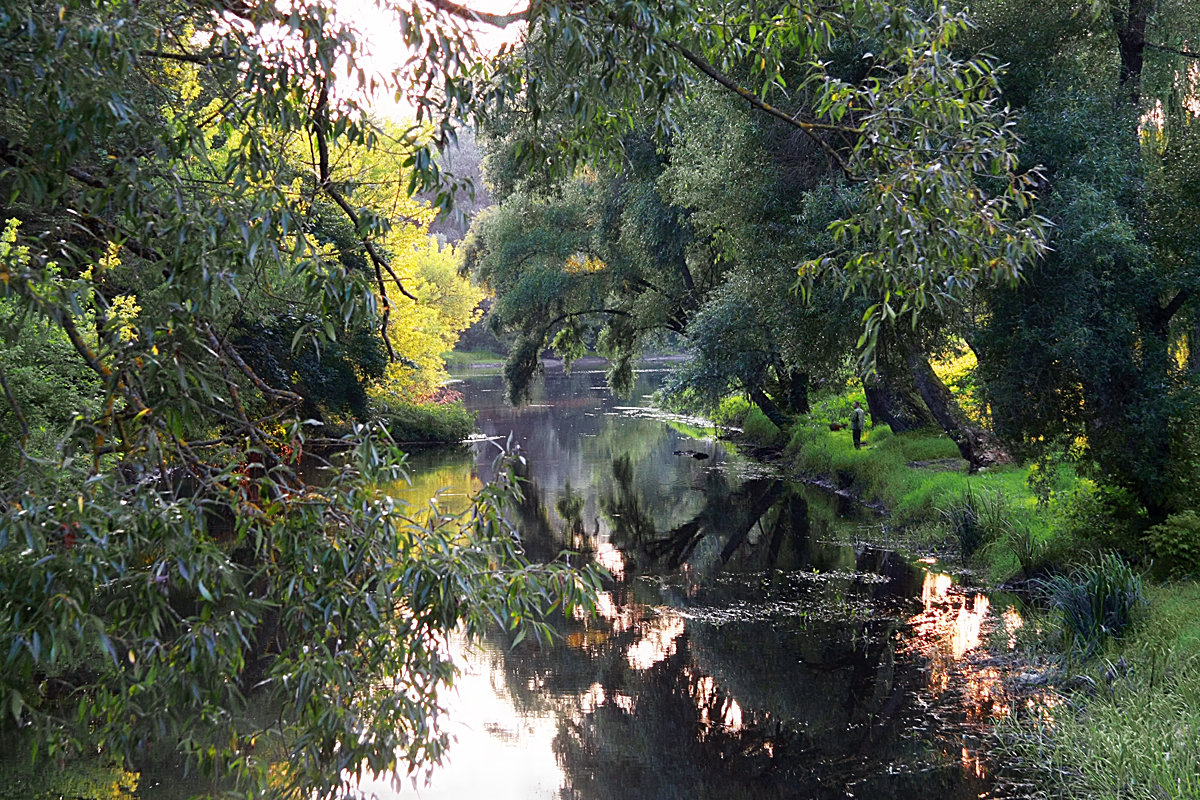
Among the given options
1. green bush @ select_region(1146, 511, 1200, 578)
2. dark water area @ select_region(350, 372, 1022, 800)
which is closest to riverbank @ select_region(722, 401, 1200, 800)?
green bush @ select_region(1146, 511, 1200, 578)

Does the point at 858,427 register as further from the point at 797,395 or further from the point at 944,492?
the point at 944,492

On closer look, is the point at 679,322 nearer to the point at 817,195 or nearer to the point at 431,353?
the point at 431,353

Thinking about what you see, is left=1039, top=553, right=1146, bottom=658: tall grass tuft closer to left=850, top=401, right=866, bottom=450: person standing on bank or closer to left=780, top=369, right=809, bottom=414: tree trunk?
left=850, top=401, right=866, bottom=450: person standing on bank

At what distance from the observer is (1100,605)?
29.7ft

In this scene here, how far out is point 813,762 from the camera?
8094 mm

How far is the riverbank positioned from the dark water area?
13.1 inches

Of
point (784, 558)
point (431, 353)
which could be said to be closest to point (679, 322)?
point (431, 353)

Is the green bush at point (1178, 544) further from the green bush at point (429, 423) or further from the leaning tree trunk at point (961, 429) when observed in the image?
the green bush at point (429, 423)

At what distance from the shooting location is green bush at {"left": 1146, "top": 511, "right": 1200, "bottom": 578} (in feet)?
31.2

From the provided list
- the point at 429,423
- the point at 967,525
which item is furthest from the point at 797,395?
the point at 967,525

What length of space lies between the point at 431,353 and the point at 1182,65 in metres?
20.7

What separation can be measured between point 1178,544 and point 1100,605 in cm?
116

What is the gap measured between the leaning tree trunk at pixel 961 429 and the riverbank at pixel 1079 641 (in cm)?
76

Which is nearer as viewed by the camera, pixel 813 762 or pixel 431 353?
pixel 813 762
